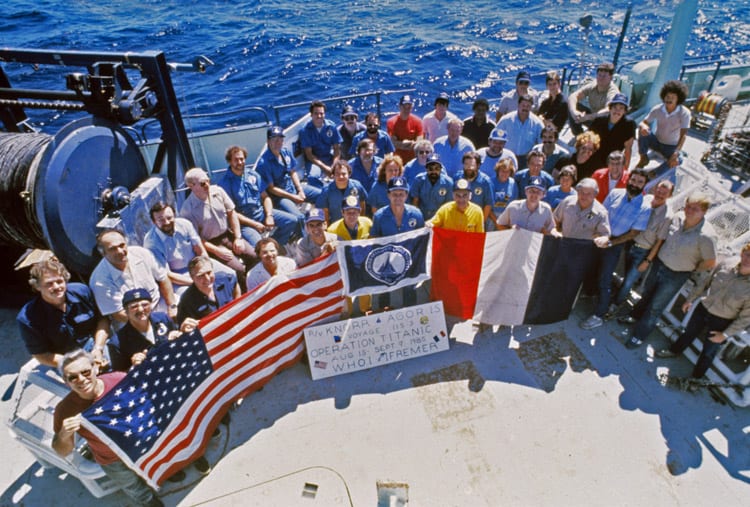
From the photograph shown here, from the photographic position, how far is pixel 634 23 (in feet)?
120

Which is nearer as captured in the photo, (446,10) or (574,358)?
(574,358)

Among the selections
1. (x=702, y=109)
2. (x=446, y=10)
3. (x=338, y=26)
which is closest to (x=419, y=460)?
(x=702, y=109)

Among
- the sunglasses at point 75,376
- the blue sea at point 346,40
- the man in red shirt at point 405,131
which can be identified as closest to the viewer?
the sunglasses at point 75,376

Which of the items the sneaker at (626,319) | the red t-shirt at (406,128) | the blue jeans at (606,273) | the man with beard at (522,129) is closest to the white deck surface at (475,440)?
the sneaker at (626,319)

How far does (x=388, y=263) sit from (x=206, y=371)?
259cm

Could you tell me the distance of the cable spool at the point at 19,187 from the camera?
6055mm

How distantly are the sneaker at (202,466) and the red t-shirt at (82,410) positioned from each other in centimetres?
93

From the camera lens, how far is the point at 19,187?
20.0ft

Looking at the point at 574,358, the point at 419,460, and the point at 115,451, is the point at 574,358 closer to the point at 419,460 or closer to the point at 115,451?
the point at 419,460

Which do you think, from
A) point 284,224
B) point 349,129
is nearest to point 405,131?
point 349,129

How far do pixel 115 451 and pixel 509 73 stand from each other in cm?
2464

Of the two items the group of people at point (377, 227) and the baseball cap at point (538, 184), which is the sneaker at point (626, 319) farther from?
the baseball cap at point (538, 184)

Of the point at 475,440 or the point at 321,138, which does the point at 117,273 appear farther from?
the point at 321,138

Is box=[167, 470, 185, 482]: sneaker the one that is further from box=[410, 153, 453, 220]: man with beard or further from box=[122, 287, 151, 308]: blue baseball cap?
box=[410, 153, 453, 220]: man with beard
